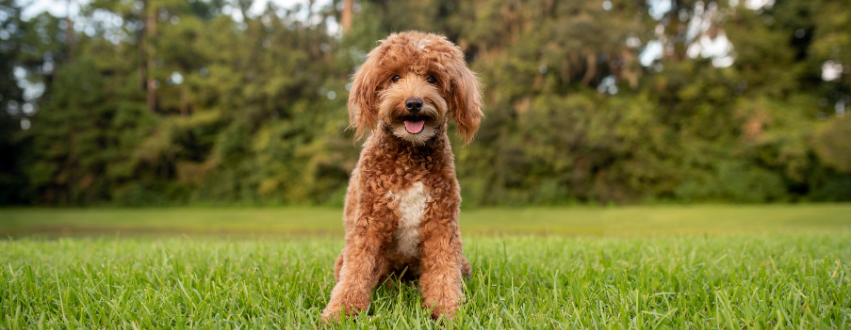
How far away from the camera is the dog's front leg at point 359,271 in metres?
2.24

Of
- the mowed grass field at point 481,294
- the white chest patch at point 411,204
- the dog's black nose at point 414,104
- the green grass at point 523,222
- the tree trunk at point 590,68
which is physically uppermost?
the tree trunk at point 590,68

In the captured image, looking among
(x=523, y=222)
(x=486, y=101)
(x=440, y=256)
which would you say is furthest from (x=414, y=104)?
(x=486, y=101)

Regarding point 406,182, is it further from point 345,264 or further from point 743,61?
point 743,61

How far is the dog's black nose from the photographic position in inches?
84.9

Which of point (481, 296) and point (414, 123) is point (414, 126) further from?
point (481, 296)

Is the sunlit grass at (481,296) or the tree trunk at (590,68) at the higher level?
the tree trunk at (590,68)

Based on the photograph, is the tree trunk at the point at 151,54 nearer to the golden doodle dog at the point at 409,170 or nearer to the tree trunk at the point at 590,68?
the tree trunk at the point at 590,68

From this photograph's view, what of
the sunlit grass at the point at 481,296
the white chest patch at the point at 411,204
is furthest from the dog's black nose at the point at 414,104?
the sunlit grass at the point at 481,296

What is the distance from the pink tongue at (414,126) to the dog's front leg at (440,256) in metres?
0.39

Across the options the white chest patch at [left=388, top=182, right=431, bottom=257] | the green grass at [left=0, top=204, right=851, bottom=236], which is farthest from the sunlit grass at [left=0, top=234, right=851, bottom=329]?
the green grass at [left=0, top=204, right=851, bottom=236]

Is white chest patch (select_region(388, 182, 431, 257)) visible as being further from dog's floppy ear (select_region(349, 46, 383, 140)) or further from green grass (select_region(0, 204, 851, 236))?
green grass (select_region(0, 204, 851, 236))

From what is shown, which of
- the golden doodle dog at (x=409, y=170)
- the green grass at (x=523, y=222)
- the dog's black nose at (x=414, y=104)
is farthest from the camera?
the green grass at (x=523, y=222)

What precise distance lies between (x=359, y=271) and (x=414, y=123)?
80 centimetres

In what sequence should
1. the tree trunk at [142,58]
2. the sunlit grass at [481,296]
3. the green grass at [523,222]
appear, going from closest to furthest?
the sunlit grass at [481,296]
the green grass at [523,222]
the tree trunk at [142,58]
